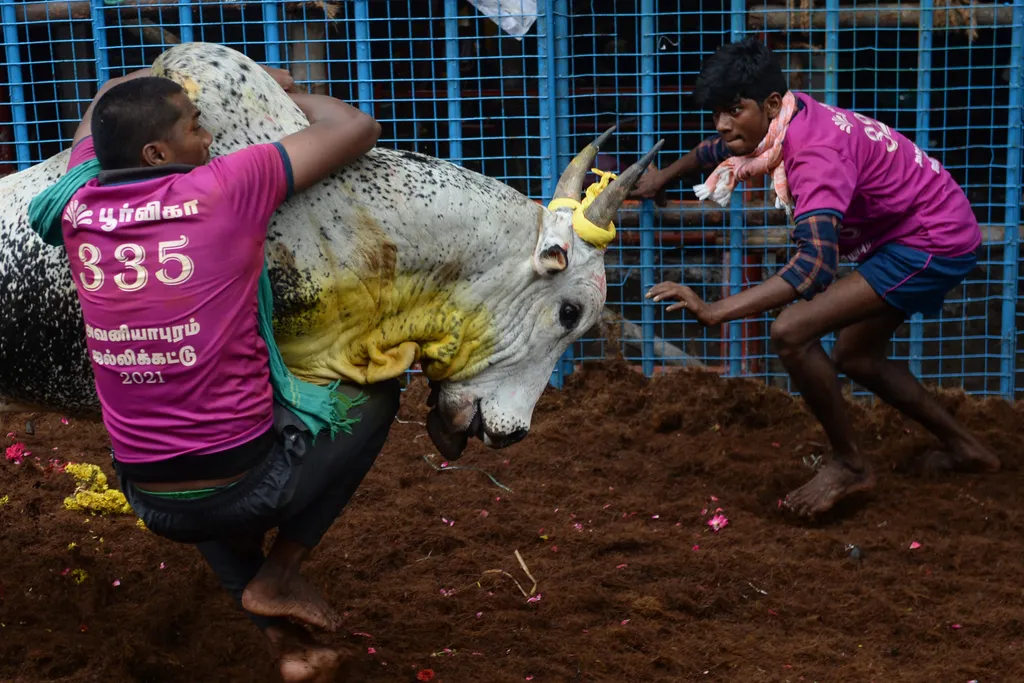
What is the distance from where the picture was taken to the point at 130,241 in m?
2.62

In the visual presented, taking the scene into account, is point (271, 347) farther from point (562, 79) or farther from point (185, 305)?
point (562, 79)

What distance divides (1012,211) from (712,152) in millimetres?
1839

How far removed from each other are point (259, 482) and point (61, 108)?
18.1ft

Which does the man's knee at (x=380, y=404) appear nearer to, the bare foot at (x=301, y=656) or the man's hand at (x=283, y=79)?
the bare foot at (x=301, y=656)

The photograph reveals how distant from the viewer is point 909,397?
5.38 m

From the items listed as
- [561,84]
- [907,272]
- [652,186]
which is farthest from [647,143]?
[907,272]

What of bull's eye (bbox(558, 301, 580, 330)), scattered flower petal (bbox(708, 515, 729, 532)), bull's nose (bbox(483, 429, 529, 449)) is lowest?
scattered flower petal (bbox(708, 515, 729, 532))

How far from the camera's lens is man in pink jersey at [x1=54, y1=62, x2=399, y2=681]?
8.58 ft

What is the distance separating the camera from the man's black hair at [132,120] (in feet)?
8.69

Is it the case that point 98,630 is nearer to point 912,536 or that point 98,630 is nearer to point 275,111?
point 275,111

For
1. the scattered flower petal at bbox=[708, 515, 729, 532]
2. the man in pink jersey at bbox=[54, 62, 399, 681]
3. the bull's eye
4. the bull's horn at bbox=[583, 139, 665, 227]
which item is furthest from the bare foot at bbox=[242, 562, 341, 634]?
the scattered flower petal at bbox=[708, 515, 729, 532]

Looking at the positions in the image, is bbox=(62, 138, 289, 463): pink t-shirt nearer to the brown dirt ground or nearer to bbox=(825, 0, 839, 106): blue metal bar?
the brown dirt ground

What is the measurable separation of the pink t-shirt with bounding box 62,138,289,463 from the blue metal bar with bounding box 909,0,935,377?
4178 mm

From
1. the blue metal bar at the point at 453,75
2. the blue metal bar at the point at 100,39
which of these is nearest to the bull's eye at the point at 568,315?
the blue metal bar at the point at 453,75
